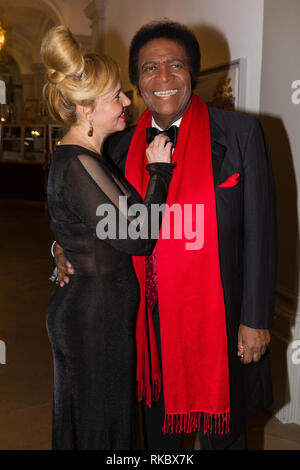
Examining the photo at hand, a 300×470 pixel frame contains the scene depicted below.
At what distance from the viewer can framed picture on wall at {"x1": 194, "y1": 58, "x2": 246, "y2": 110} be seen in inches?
111

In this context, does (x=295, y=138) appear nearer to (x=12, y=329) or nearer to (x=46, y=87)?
(x=46, y=87)

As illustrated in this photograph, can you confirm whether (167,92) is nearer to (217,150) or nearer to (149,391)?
(217,150)

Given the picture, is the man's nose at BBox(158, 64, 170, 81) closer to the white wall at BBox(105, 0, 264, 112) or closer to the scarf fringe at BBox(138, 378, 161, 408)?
the white wall at BBox(105, 0, 264, 112)

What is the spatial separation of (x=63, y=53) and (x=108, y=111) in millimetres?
238

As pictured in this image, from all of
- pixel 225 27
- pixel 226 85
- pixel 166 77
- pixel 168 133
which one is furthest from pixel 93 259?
pixel 225 27

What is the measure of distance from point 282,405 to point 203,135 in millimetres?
1755

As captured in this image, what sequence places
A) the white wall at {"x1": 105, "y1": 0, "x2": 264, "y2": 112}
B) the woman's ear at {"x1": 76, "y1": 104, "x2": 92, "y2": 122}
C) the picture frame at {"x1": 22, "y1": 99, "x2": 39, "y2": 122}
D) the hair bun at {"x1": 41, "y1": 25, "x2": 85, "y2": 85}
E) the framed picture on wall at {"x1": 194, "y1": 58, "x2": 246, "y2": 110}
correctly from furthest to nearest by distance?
the picture frame at {"x1": 22, "y1": 99, "x2": 39, "y2": 122} < the framed picture on wall at {"x1": 194, "y1": 58, "x2": 246, "y2": 110} < the white wall at {"x1": 105, "y1": 0, "x2": 264, "y2": 112} < the woman's ear at {"x1": 76, "y1": 104, "x2": 92, "y2": 122} < the hair bun at {"x1": 41, "y1": 25, "x2": 85, "y2": 85}

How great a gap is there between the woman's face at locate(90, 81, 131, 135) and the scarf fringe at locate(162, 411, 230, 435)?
1.16 meters

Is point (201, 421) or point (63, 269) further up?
point (63, 269)

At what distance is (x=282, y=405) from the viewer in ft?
9.09

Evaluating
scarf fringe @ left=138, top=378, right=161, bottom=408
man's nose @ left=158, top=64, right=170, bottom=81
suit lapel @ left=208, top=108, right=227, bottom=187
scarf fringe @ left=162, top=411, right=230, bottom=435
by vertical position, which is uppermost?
man's nose @ left=158, top=64, right=170, bottom=81

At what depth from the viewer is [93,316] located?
161 centimetres

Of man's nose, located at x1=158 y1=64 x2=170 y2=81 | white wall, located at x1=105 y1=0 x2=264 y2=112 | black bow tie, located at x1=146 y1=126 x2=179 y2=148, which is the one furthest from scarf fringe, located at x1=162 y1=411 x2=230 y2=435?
white wall, located at x1=105 y1=0 x2=264 y2=112
